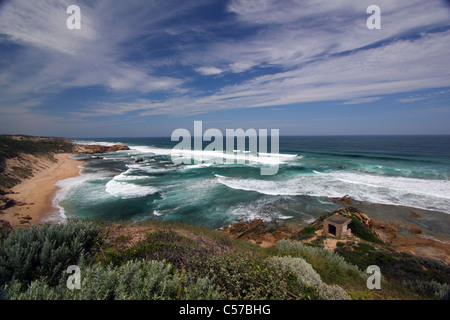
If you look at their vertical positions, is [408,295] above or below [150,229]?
below

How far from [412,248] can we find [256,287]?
41.7 ft

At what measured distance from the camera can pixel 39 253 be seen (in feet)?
13.4

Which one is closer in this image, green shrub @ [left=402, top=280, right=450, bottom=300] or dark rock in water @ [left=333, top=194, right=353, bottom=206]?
green shrub @ [left=402, top=280, right=450, bottom=300]

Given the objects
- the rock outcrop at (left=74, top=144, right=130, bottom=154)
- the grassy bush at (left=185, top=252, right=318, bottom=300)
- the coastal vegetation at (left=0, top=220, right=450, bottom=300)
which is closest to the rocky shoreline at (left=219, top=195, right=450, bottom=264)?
the coastal vegetation at (left=0, top=220, right=450, bottom=300)

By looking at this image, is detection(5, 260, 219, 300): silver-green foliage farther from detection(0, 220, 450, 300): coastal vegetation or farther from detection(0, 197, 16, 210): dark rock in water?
detection(0, 197, 16, 210): dark rock in water

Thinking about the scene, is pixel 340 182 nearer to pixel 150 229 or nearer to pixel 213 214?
pixel 213 214

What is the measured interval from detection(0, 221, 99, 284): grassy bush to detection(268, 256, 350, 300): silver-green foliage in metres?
4.56

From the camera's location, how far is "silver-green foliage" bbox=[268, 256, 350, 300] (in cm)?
356

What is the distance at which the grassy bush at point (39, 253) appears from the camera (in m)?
3.47

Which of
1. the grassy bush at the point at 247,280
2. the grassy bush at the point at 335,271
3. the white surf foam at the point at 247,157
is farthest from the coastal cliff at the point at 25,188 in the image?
the white surf foam at the point at 247,157
